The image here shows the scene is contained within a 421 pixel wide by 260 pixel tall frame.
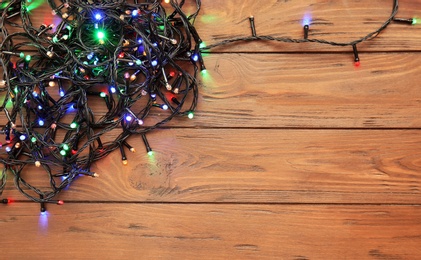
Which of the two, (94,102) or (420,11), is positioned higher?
(420,11)

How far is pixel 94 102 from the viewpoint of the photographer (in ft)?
3.78

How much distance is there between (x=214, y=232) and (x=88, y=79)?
1.50 ft

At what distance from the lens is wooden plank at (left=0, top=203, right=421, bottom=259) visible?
1.13 meters

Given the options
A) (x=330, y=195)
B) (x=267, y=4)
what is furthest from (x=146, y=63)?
(x=330, y=195)

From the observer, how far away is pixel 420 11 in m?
1.15

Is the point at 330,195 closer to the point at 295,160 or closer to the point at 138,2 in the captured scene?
the point at 295,160

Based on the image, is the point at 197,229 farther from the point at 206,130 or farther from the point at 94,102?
the point at 94,102

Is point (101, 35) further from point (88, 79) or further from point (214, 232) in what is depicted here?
point (214, 232)

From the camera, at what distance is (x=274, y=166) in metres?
1.14

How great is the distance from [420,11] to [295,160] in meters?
0.46

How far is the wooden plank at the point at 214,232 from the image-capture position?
113cm

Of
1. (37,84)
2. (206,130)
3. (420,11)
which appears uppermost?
(420,11)

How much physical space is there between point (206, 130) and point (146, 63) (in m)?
0.21

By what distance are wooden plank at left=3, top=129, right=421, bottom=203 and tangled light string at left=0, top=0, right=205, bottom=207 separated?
47 millimetres
